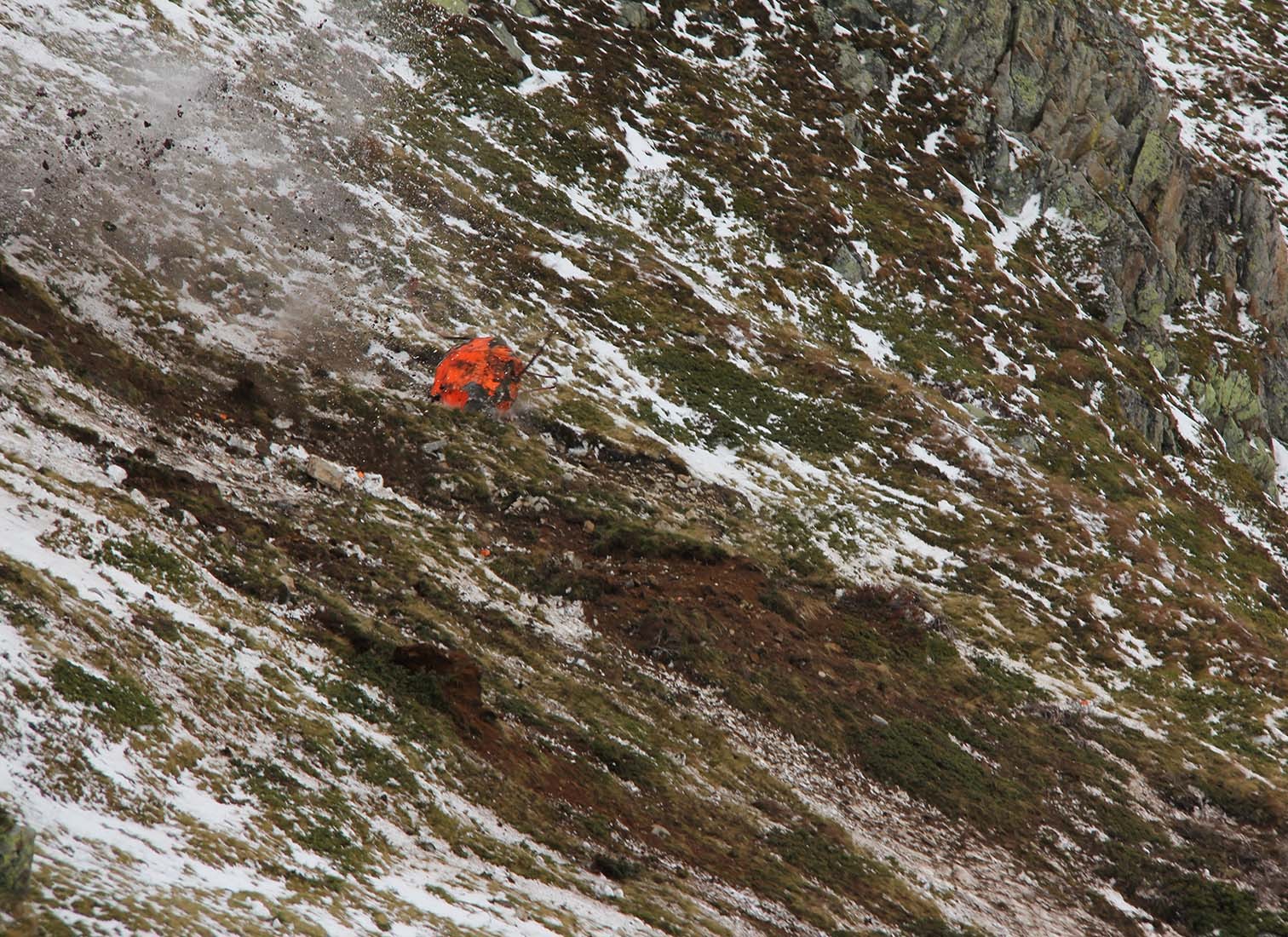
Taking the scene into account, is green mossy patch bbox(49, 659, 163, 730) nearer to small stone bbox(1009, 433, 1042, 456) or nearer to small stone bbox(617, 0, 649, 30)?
small stone bbox(1009, 433, 1042, 456)

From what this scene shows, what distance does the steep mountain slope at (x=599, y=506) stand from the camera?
515 inches

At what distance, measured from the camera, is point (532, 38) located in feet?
144

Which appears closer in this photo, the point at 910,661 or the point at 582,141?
the point at 910,661

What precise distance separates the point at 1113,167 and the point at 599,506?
43.6 meters

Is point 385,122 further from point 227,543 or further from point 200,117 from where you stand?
point 227,543

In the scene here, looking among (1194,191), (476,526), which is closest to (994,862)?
(476,526)

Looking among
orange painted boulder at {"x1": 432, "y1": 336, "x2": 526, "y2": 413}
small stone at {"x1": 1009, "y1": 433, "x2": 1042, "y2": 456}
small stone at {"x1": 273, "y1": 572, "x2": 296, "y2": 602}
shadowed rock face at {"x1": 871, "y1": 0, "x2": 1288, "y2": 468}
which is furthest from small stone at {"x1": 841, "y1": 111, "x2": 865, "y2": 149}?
small stone at {"x1": 273, "y1": 572, "x2": 296, "y2": 602}

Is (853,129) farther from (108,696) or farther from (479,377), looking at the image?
(108,696)

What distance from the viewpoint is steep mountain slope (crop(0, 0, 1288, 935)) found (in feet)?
42.9

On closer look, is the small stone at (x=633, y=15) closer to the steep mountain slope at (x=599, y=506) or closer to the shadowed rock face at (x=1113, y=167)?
the steep mountain slope at (x=599, y=506)

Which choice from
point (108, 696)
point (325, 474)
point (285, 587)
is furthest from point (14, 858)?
point (325, 474)

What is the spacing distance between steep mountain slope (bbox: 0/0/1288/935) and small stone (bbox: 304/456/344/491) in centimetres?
10

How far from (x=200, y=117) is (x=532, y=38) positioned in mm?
19552

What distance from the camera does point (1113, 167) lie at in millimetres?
52969
